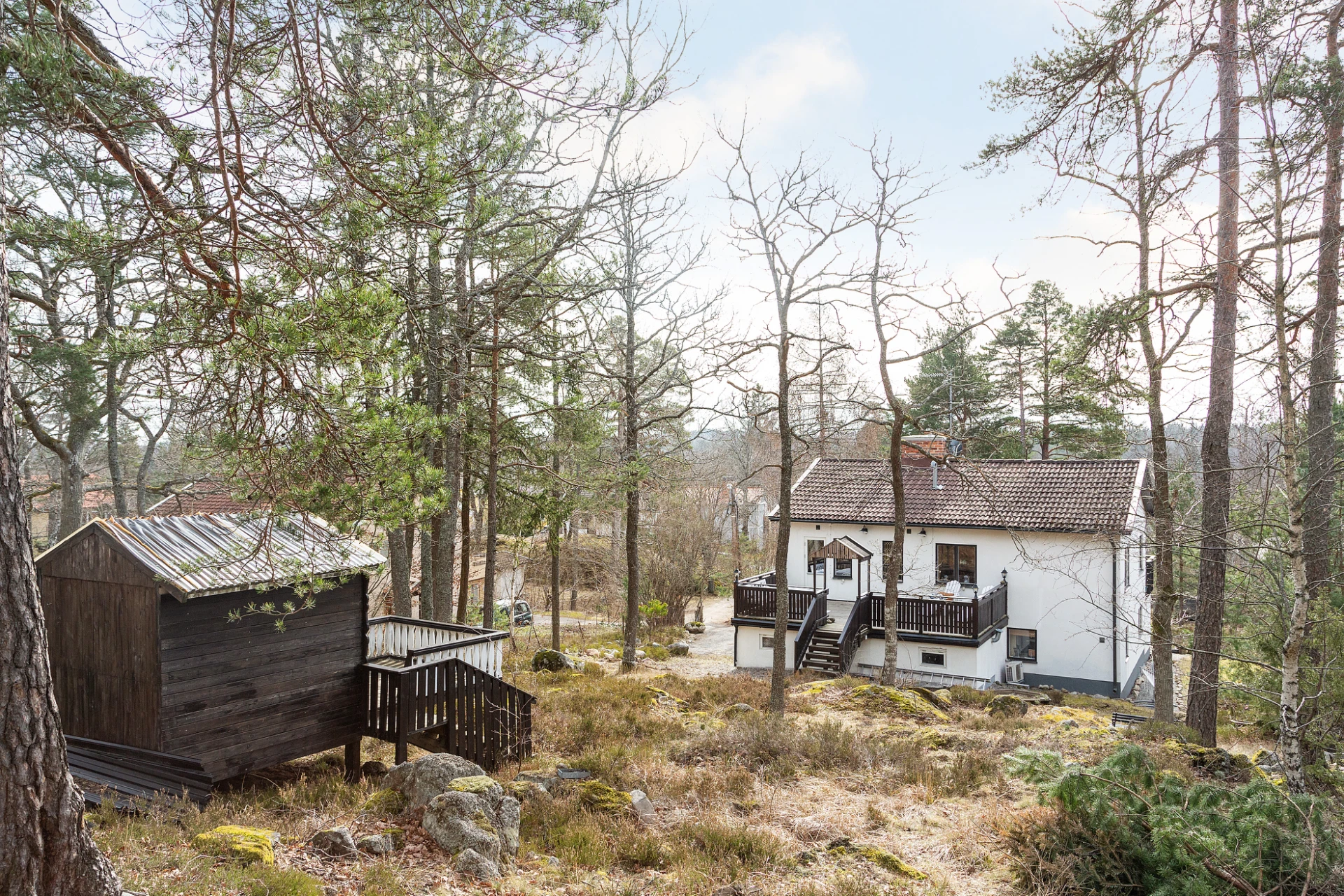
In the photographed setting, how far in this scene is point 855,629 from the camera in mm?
20859

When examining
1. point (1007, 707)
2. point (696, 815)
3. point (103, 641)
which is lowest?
point (1007, 707)

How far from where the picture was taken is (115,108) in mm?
5715

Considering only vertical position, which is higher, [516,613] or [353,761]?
[353,761]

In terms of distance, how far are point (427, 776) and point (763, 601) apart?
15013mm

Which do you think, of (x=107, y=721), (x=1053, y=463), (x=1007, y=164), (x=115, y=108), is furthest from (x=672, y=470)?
(x=115, y=108)

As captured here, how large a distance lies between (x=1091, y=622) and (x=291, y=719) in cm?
2023

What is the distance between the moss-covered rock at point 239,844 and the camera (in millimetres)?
5609

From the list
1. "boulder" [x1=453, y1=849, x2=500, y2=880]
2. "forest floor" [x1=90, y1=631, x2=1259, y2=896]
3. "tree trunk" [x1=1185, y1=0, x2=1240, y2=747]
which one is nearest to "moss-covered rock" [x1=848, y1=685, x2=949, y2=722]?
"forest floor" [x1=90, y1=631, x2=1259, y2=896]

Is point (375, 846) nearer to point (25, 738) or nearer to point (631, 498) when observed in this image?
point (25, 738)

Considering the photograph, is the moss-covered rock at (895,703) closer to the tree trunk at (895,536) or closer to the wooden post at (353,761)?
the tree trunk at (895,536)

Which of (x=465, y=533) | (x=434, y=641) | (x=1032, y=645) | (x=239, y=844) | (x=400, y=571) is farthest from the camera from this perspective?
(x=1032, y=645)

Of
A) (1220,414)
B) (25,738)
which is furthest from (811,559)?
(25,738)

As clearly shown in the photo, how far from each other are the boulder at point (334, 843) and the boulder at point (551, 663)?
10.5 metres

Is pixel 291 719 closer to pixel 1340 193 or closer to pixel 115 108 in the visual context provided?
pixel 115 108
